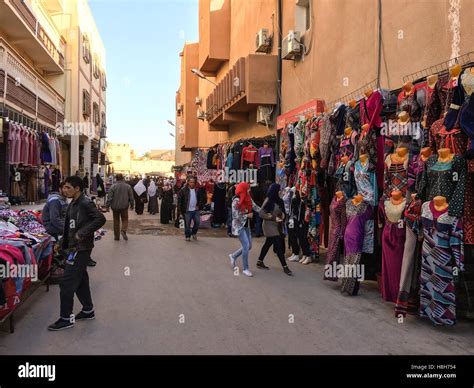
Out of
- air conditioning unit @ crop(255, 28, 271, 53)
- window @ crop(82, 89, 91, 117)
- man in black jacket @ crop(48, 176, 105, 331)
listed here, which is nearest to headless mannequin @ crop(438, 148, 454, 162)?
man in black jacket @ crop(48, 176, 105, 331)

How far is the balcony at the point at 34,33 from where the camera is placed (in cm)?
1672

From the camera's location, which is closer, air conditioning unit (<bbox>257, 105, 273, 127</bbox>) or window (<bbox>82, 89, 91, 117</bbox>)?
air conditioning unit (<bbox>257, 105, 273, 127</bbox>)

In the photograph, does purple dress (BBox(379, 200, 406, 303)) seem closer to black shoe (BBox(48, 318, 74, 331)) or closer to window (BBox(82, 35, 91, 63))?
black shoe (BBox(48, 318, 74, 331))

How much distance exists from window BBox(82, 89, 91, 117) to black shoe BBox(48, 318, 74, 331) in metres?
26.0

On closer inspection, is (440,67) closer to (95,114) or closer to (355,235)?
(355,235)

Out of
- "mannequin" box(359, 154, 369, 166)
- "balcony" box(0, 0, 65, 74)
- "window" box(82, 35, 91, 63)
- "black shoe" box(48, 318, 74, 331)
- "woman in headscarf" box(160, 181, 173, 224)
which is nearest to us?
"black shoe" box(48, 318, 74, 331)

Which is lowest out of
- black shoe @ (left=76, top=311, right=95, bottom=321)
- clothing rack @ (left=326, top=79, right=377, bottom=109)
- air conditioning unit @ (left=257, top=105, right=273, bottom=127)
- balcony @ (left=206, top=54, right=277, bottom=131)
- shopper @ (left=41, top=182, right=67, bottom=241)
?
black shoe @ (left=76, top=311, right=95, bottom=321)

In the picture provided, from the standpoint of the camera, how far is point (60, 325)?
499 centimetres

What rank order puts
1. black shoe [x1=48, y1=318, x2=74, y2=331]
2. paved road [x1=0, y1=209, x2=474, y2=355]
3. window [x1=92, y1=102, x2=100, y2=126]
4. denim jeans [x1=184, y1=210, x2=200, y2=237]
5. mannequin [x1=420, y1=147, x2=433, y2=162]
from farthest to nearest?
window [x1=92, y1=102, x2=100, y2=126] → denim jeans [x1=184, y1=210, x2=200, y2=237] → mannequin [x1=420, y1=147, x2=433, y2=162] → black shoe [x1=48, y1=318, x2=74, y2=331] → paved road [x1=0, y1=209, x2=474, y2=355]

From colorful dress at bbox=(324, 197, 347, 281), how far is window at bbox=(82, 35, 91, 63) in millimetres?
25717

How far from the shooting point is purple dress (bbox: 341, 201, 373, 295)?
648cm

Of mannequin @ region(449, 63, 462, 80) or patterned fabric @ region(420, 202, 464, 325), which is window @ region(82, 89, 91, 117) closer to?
mannequin @ region(449, 63, 462, 80)

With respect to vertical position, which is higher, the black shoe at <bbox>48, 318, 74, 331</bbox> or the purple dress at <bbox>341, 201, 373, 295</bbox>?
the purple dress at <bbox>341, 201, 373, 295</bbox>

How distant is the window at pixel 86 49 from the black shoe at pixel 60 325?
2675 centimetres
